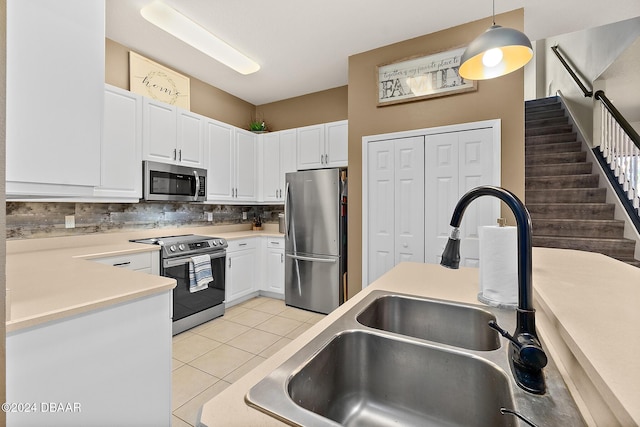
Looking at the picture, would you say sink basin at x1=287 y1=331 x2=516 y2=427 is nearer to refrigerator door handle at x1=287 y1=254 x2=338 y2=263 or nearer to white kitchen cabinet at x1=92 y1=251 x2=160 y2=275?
white kitchen cabinet at x1=92 y1=251 x2=160 y2=275

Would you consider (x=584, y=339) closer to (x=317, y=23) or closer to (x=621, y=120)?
(x=317, y=23)

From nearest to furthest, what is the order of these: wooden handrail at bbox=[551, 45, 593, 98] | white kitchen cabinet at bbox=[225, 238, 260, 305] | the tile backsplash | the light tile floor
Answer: the light tile floor, the tile backsplash, white kitchen cabinet at bbox=[225, 238, 260, 305], wooden handrail at bbox=[551, 45, 593, 98]

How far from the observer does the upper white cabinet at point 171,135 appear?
2908 mm

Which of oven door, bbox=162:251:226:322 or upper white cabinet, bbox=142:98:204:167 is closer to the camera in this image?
oven door, bbox=162:251:226:322

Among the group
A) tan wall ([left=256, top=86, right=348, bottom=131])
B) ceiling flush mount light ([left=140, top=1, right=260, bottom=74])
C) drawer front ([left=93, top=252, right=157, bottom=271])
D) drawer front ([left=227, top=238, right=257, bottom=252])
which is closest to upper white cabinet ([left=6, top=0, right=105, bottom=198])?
drawer front ([left=93, top=252, right=157, bottom=271])

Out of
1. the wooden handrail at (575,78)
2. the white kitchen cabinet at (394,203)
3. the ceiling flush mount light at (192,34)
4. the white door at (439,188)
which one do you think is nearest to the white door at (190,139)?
the ceiling flush mount light at (192,34)

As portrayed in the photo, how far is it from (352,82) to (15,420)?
134 inches

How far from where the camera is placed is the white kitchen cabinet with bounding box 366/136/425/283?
2859mm

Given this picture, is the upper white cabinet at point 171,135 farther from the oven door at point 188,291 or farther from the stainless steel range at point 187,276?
the oven door at point 188,291

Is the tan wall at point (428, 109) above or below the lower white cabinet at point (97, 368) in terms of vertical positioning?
above

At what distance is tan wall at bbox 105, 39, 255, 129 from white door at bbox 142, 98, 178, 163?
43 centimetres

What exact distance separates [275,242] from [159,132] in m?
Result: 1.82

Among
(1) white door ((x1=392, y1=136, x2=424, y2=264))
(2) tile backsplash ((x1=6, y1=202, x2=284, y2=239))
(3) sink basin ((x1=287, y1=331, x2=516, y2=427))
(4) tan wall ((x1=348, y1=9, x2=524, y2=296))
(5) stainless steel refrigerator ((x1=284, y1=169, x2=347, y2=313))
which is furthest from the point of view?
(5) stainless steel refrigerator ((x1=284, y1=169, x2=347, y2=313))

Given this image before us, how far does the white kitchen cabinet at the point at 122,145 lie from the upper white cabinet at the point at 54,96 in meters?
1.50
